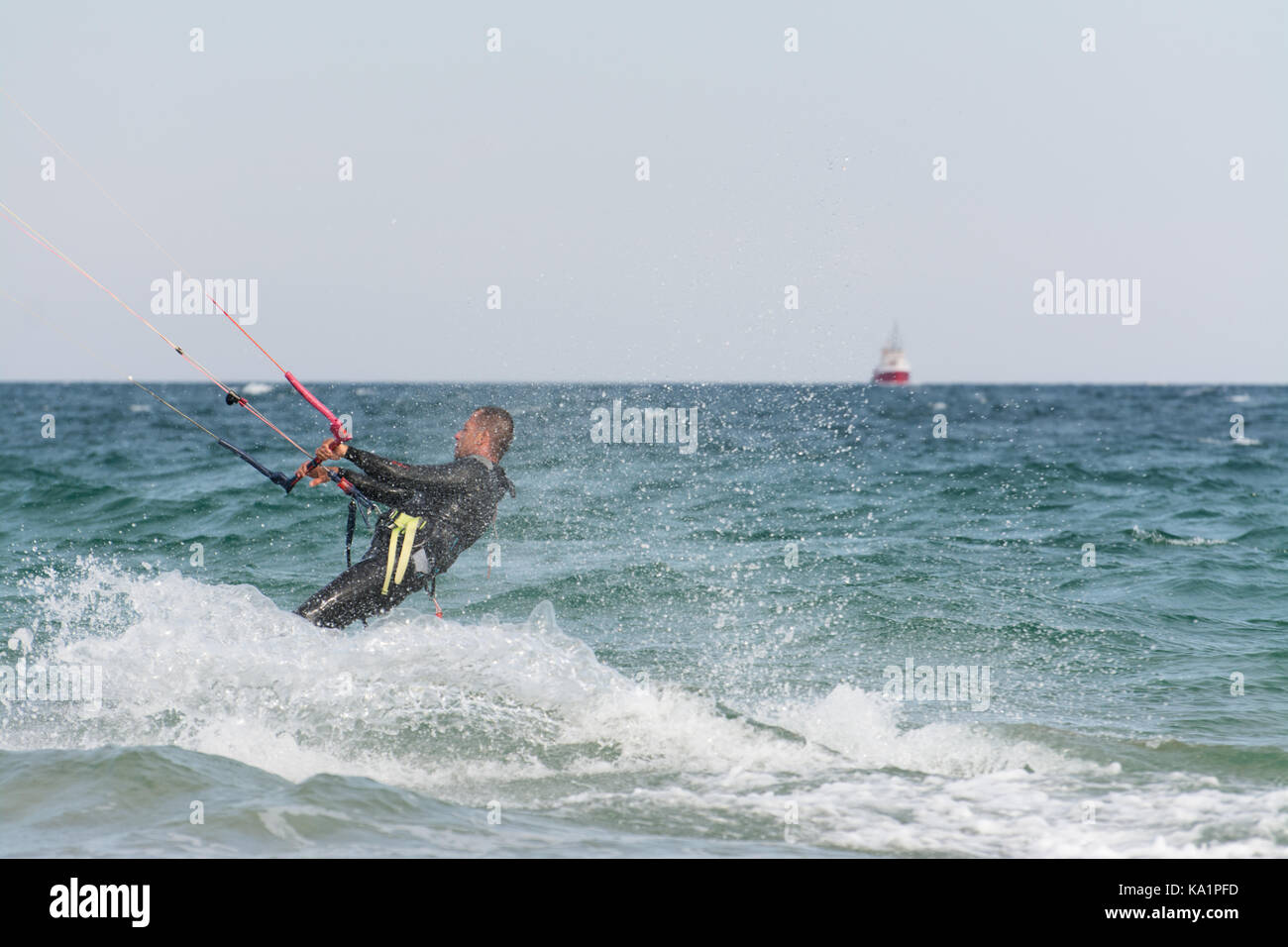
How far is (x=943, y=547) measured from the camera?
14.7 meters

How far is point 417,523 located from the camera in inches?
325

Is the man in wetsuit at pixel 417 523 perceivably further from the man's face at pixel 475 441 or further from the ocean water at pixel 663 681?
the ocean water at pixel 663 681

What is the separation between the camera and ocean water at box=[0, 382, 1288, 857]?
231 inches

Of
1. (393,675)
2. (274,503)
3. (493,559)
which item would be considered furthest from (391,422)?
(393,675)

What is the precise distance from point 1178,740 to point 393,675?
4979mm

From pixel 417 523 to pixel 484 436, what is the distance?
0.79 m

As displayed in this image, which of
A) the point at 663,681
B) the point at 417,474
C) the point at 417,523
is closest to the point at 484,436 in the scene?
the point at 417,474

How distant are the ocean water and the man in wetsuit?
0.27 m

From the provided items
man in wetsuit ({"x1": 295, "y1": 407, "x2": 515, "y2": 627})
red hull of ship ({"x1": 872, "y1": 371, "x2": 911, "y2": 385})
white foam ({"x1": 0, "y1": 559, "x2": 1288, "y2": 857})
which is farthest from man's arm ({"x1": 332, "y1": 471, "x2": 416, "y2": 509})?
red hull of ship ({"x1": 872, "y1": 371, "x2": 911, "y2": 385})

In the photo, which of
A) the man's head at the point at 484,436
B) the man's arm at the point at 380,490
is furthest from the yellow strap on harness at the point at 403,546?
the man's head at the point at 484,436

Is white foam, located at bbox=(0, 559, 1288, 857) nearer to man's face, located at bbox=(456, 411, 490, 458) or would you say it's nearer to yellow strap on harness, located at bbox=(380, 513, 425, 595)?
yellow strap on harness, located at bbox=(380, 513, 425, 595)

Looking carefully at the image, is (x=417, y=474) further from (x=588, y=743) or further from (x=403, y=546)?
(x=588, y=743)

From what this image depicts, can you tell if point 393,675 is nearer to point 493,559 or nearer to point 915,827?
point 915,827
